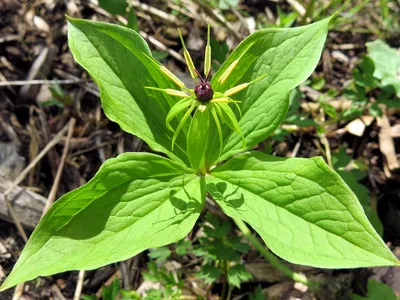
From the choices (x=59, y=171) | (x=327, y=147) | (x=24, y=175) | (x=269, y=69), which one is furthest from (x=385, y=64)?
(x=24, y=175)

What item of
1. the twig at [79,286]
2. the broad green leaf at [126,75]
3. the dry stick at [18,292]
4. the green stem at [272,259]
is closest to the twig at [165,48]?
the broad green leaf at [126,75]

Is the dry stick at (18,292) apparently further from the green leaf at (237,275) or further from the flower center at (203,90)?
the flower center at (203,90)

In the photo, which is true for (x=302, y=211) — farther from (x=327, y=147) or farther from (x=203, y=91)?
Answer: (x=327, y=147)

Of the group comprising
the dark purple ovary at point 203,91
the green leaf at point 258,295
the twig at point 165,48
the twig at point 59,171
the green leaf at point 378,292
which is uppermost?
the dark purple ovary at point 203,91

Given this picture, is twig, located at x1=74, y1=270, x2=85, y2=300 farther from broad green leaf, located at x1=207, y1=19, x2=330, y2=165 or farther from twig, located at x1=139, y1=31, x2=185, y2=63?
twig, located at x1=139, y1=31, x2=185, y2=63

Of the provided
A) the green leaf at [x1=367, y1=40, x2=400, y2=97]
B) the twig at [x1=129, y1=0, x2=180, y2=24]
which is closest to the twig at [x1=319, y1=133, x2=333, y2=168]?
the green leaf at [x1=367, y1=40, x2=400, y2=97]

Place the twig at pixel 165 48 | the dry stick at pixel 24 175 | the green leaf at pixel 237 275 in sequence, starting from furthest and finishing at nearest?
the twig at pixel 165 48 < the dry stick at pixel 24 175 < the green leaf at pixel 237 275

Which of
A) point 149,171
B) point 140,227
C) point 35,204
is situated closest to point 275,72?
point 149,171

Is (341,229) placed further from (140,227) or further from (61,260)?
(61,260)
